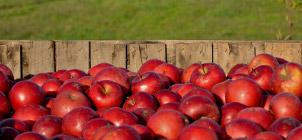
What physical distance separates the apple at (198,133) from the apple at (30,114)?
85 centimetres

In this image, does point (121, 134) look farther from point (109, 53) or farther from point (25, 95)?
point (109, 53)

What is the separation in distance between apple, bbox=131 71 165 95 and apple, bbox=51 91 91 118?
358mm

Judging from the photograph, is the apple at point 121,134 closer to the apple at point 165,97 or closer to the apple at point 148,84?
the apple at point 165,97

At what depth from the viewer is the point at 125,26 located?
54.4 ft

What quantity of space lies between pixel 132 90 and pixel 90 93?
0.30 meters

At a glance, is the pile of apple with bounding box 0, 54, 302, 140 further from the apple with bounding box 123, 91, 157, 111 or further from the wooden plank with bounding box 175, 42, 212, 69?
the wooden plank with bounding box 175, 42, 212, 69

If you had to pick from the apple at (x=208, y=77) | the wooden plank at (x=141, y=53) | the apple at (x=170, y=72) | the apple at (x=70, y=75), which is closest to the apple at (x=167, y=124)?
the apple at (x=208, y=77)

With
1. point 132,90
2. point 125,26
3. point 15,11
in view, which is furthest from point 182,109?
point 15,11

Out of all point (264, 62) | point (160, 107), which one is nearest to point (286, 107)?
point (160, 107)

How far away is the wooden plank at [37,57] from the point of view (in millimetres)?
3912

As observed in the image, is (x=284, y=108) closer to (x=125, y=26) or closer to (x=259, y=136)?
(x=259, y=136)

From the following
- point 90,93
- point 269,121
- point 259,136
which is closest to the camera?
point 259,136

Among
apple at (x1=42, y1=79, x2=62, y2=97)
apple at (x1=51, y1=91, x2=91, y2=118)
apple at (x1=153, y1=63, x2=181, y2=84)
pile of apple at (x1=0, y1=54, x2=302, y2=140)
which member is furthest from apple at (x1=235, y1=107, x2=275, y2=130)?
apple at (x1=42, y1=79, x2=62, y2=97)

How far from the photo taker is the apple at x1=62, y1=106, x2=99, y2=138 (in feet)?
6.26
